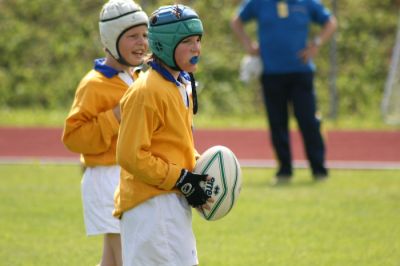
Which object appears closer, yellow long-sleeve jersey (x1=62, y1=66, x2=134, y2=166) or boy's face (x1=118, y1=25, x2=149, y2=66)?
yellow long-sleeve jersey (x1=62, y1=66, x2=134, y2=166)

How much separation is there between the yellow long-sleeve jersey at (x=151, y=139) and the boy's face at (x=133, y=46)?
0.92 m

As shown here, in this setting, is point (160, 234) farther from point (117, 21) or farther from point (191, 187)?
point (117, 21)

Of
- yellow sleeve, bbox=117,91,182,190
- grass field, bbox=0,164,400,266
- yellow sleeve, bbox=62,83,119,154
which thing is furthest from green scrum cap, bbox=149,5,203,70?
grass field, bbox=0,164,400,266

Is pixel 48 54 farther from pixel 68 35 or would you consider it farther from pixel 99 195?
pixel 99 195

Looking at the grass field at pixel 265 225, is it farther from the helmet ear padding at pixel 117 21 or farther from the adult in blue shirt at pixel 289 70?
the helmet ear padding at pixel 117 21

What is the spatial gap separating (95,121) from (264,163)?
7.78m

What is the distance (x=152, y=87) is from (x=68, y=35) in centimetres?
1625

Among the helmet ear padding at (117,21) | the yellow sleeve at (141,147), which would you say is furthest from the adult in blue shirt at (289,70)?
the yellow sleeve at (141,147)

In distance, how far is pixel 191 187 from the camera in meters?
4.67

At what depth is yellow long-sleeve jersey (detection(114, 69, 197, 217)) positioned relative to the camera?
4586 mm

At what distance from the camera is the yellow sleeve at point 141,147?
457 cm

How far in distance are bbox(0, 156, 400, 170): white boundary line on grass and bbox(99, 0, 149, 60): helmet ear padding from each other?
7295mm

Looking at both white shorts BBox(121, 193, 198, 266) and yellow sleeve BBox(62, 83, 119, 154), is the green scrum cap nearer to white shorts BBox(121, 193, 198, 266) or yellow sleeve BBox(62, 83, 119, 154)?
white shorts BBox(121, 193, 198, 266)

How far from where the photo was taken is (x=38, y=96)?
19.9 metres
